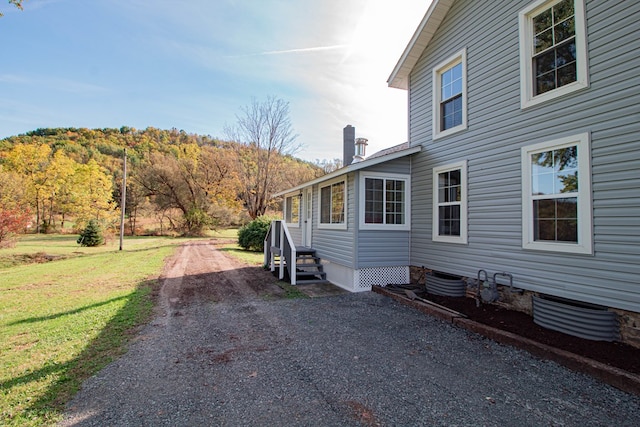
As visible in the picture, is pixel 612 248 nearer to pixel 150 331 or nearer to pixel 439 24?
pixel 439 24

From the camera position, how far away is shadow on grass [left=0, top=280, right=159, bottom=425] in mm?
2279

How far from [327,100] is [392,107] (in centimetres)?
626

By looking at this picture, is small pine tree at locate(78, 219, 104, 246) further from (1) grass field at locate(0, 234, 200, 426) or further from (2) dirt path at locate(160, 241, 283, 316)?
(2) dirt path at locate(160, 241, 283, 316)

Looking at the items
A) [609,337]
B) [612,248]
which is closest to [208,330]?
[609,337]

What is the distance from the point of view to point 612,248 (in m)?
3.55

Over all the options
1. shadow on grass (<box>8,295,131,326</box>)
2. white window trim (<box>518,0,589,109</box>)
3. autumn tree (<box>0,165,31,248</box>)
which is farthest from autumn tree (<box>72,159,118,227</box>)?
white window trim (<box>518,0,589,109</box>)

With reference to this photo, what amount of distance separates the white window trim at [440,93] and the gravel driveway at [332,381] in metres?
4.13

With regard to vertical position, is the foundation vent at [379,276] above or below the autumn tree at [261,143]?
below

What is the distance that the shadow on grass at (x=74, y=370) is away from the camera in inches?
89.7

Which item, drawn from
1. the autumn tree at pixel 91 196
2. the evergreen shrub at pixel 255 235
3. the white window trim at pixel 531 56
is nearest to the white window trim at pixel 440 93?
the white window trim at pixel 531 56

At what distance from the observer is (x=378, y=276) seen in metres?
6.93

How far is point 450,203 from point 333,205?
10.3ft

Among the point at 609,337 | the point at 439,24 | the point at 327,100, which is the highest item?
the point at 327,100

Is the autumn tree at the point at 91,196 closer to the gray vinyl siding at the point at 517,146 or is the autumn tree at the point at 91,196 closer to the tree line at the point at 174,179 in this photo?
the tree line at the point at 174,179
